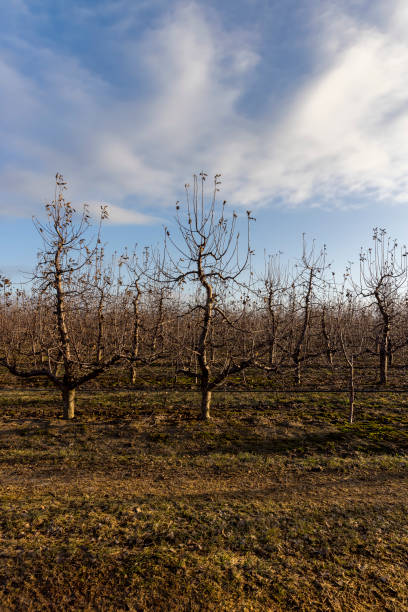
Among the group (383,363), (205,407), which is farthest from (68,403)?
(383,363)

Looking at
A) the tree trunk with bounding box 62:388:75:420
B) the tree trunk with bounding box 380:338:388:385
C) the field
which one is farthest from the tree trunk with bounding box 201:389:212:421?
the tree trunk with bounding box 380:338:388:385

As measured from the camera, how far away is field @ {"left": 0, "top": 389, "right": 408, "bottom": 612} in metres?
4.03

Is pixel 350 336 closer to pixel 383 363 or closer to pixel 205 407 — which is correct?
pixel 383 363

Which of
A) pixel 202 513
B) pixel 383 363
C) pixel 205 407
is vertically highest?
pixel 383 363

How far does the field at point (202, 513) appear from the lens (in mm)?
4031

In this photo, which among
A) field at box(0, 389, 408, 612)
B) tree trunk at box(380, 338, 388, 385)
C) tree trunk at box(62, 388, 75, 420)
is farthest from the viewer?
tree trunk at box(380, 338, 388, 385)

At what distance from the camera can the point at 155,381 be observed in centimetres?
1773

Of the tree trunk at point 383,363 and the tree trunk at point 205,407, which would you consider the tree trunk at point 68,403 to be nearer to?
the tree trunk at point 205,407

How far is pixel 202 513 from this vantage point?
5.75 meters

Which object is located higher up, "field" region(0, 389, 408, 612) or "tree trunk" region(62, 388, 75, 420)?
"tree trunk" region(62, 388, 75, 420)

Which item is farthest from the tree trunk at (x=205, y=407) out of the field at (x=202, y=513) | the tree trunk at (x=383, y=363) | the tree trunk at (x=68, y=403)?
the tree trunk at (x=383, y=363)

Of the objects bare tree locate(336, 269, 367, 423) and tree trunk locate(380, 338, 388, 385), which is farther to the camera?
tree trunk locate(380, 338, 388, 385)

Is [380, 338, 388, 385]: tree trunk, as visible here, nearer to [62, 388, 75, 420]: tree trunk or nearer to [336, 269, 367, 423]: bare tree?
[336, 269, 367, 423]: bare tree

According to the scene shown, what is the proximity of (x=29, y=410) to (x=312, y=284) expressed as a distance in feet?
50.8
